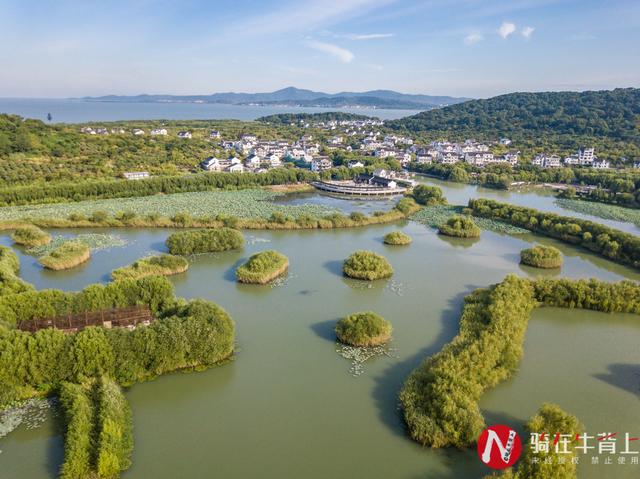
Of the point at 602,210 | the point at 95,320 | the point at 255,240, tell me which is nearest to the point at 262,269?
the point at 255,240

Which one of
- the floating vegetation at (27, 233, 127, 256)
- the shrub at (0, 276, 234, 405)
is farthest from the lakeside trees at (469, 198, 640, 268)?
the floating vegetation at (27, 233, 127, 256)

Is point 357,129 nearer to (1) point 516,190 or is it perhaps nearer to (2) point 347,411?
(1) point 516,190

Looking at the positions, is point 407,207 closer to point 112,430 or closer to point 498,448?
point 498,448

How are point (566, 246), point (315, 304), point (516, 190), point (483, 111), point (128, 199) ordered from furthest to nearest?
point (483, 111) < point (516, 190) < point (128, 199) < point (566, 246) < point (315, 304)

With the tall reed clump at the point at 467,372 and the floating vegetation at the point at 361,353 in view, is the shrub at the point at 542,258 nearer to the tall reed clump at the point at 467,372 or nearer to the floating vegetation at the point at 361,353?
the tall reed clump at the point at 467,372

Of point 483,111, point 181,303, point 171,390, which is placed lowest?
point 171,390

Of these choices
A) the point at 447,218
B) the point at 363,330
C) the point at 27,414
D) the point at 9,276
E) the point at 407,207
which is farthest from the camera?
the point at 407,207

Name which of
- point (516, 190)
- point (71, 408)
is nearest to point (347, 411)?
point (71, 408)
